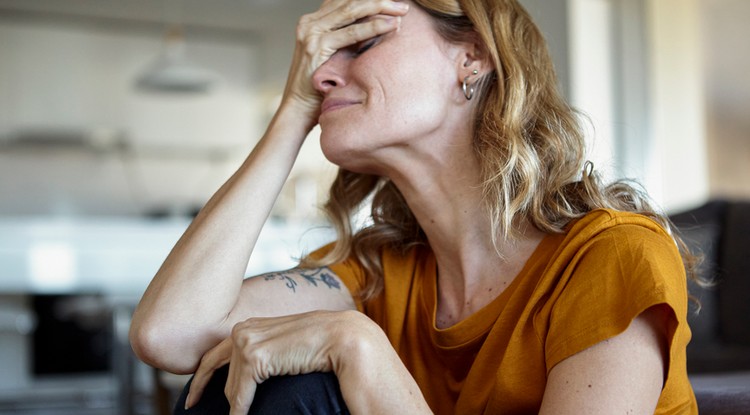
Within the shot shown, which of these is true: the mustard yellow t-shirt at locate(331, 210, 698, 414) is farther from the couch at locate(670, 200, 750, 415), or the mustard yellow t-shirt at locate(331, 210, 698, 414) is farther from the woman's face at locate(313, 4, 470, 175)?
the couch at locate(670, 200, 750, 415)

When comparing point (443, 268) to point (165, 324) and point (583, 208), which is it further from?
point (165, 324)

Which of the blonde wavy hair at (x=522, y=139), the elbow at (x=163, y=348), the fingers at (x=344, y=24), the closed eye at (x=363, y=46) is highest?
the fingers at (x=344, y=24)

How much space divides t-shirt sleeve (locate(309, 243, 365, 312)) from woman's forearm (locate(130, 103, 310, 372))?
0.18 meters

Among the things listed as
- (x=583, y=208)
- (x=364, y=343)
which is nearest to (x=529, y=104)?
(x=583, y=208)

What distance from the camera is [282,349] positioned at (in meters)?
1.05

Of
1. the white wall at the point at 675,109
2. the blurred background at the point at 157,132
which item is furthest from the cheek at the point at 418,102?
the white wall at the point at 675,109

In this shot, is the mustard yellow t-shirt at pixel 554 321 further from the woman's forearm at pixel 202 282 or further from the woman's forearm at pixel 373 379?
the woman's forearm at pixel 202 282

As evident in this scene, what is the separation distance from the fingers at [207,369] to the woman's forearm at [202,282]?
0.41 feet

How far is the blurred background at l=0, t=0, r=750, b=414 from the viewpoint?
4.01m

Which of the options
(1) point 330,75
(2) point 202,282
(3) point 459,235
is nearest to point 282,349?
(2) point 202,282

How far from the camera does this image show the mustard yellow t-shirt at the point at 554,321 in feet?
3.39

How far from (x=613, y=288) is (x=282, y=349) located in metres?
0.42

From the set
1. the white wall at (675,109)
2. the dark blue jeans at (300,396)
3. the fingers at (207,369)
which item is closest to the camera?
the dark blue jeans at (300,396)

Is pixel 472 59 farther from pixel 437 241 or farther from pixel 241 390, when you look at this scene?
pixel 241 390
